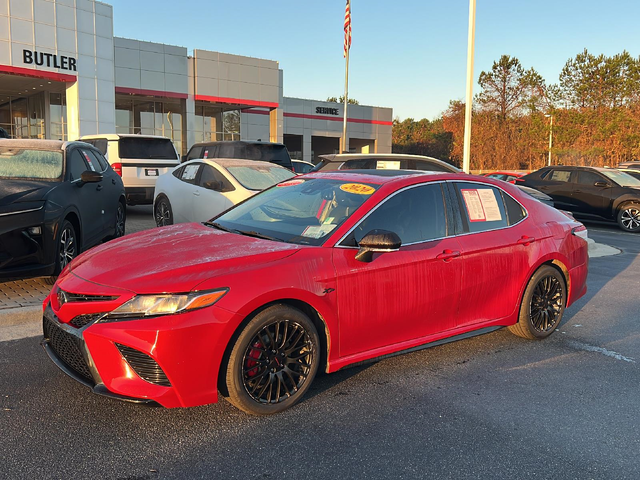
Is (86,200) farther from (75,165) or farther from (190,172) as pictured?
(190,172)

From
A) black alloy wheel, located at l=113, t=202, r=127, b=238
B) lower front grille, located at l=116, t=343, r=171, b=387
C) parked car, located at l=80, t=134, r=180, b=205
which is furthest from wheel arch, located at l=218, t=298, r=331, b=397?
parked car, located at l=80, t=134, r=180, b=205

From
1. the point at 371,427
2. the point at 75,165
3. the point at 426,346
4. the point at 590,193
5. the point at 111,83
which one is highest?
the point at 111,83

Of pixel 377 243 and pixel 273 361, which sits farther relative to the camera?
pixel 377 243

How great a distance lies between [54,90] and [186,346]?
103 feet

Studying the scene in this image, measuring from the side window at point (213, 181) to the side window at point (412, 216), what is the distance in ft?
16.1

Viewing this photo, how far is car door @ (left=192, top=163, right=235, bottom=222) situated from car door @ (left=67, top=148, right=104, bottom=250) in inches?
65.3

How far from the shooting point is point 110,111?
29312 mm

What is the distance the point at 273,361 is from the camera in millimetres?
3617

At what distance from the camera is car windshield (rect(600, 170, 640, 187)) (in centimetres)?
1587

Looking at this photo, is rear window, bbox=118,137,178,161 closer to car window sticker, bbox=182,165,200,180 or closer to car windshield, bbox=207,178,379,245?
car window sticker, bbox=182,165,200,180

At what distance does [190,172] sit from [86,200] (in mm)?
2931

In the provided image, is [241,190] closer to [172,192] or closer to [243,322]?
[172,192]

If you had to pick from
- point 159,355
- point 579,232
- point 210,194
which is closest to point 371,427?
point 159,355

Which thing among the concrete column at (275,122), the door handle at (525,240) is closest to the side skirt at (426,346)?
the door handle at (525,240)
